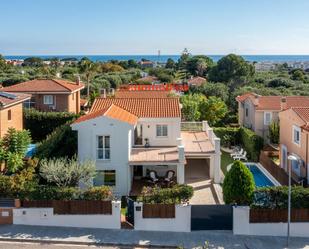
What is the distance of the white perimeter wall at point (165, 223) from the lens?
71.8 ft

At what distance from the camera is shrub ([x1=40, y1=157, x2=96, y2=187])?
2509 centimetres

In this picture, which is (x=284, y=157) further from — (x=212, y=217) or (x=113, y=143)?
(x=212, y=217)

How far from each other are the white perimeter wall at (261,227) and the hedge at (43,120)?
1101 inches

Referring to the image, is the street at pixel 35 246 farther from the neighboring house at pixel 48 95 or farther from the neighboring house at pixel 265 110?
the neighboring house at pixel 48 95

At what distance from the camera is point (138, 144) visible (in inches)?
1330

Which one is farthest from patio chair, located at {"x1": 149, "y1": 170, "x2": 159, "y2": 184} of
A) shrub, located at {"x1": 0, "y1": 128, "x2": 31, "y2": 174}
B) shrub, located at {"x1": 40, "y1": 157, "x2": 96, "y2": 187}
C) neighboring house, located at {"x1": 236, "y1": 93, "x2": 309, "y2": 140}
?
neighboring house, located at {"x1": 236, "y1": 93, "x2": 309, "y2": 140}

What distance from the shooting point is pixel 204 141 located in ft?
114

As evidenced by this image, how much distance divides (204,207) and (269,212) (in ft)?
11.1

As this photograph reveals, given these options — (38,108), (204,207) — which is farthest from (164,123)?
(38,108)

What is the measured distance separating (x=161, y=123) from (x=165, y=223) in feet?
40.8

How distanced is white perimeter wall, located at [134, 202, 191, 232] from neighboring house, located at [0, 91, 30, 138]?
51.5 ft

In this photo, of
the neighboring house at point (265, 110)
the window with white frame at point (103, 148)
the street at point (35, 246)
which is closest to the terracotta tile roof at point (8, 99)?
the window with white frame at point (103, 148)

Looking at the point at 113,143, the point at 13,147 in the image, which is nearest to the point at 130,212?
the point at 113,143

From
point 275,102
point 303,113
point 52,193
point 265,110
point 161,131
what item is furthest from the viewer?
point 275,102
